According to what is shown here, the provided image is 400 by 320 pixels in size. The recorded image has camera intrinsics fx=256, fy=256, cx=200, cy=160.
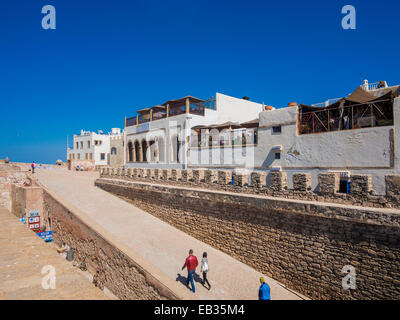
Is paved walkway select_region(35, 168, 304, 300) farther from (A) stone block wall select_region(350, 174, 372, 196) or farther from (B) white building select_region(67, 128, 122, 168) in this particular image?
(B) white building select_region(67, 128, 122, 168)

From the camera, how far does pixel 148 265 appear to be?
7.36 meters

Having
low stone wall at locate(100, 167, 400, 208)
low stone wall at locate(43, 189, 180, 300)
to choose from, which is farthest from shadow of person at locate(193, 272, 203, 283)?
low stone wall at locate(100, 167, 400, 208)

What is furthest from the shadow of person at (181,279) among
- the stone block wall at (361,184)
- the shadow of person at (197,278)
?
the stone block wall at (361,184)

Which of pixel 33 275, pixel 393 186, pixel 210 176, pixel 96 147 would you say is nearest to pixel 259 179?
pixel 210 176

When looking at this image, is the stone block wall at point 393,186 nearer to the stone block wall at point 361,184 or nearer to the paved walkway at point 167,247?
the stone block wall at point 361,184

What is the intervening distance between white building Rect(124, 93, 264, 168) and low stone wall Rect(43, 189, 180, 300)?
25.8ft

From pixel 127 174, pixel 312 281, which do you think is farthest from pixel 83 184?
pixel 312 281

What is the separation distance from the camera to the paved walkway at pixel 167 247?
24.2 ft

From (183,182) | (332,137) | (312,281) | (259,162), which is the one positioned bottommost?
(312,281)

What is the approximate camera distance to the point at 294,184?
823cm

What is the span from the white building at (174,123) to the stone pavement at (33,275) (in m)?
10.2

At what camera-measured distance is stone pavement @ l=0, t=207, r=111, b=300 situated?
18.9 ft

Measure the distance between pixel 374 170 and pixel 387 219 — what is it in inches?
129
